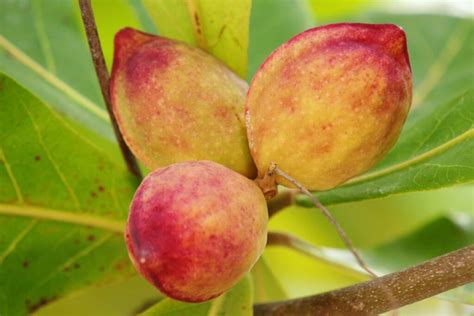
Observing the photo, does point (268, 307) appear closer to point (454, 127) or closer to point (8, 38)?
point (454, 127)

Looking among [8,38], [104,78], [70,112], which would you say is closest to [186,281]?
[104,78]

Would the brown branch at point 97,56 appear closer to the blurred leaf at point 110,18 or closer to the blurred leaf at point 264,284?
the blurred leaf at point 264,284

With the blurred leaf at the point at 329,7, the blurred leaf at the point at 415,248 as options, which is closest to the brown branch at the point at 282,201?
the blurred leaf at the point at 415,248

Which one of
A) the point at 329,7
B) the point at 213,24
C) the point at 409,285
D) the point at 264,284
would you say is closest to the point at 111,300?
the point at 264,284

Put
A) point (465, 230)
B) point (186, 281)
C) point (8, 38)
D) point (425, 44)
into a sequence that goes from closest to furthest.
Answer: point (186, 281) → point (8, 38) → point (465, 230) → point (425, 44)

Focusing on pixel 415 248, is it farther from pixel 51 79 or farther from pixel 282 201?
pixel 51 79

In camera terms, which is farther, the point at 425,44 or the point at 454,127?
the point at 425,44

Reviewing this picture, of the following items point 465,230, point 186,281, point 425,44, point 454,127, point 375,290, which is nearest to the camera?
point 186,281
